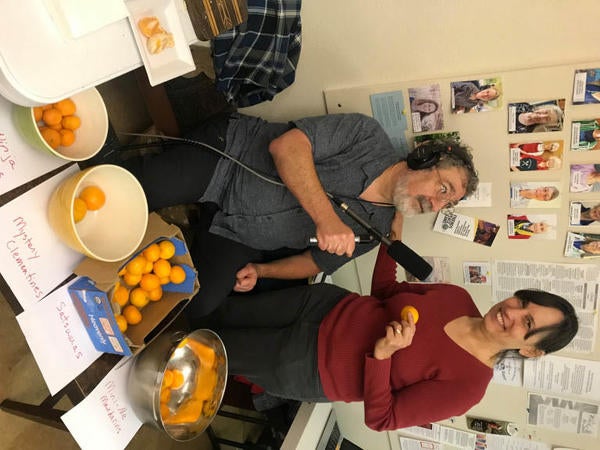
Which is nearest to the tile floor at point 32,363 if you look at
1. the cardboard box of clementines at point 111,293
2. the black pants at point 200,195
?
the black pants at point 200,195

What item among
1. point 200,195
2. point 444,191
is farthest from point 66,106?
point 444,191

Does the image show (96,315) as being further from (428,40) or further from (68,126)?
(428,40)

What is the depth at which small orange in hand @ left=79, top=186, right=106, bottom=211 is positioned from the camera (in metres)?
0.94

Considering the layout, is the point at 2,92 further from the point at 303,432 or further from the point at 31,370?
the point at 303,432

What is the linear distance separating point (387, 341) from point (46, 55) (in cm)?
101

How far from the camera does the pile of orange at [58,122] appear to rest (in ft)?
2.89

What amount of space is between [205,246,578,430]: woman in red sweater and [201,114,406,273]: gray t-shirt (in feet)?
0.85

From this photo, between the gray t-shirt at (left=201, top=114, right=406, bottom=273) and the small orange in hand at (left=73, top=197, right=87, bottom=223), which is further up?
the small orange in hand at (left=73, top=197, right=87, bottom=223)

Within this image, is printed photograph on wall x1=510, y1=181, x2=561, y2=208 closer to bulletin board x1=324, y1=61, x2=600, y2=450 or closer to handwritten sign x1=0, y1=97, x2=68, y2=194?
bulletin board x1=324, y1=61, x2=600, y2=450

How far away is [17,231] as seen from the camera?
0.85 metres

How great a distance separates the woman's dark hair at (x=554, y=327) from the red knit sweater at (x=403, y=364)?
0.17 m

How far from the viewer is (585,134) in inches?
55.3

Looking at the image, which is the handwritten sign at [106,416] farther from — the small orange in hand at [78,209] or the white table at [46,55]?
the white table at [46,55]

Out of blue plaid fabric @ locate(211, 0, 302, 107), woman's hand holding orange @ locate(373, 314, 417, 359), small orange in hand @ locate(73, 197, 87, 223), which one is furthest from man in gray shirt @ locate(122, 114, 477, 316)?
small orange in hand @ locate(73, 197, 87, 223)
